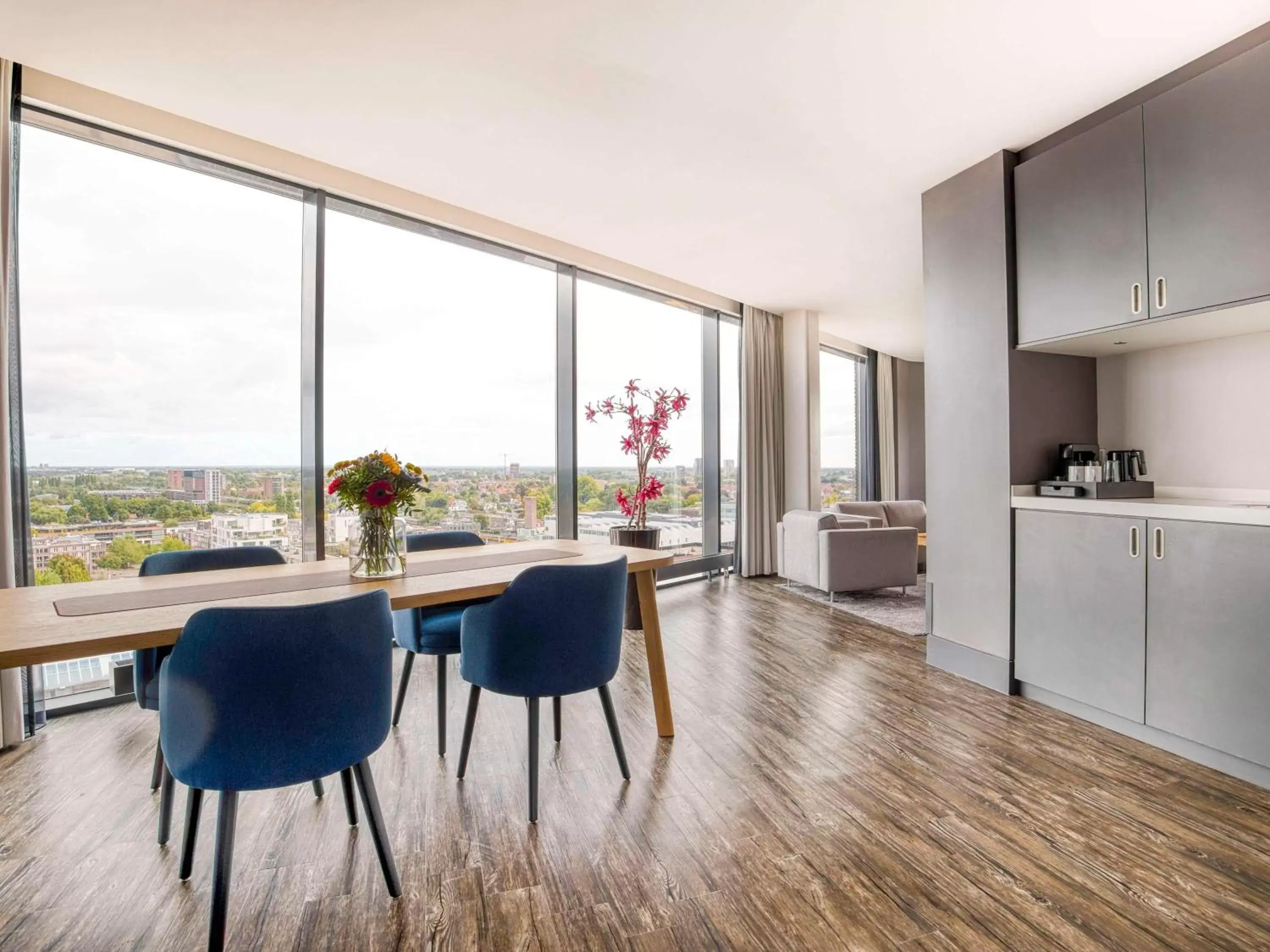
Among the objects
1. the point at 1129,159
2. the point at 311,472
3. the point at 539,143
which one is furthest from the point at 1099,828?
the point at 311,472

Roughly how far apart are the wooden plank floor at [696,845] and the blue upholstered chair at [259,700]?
0.38m

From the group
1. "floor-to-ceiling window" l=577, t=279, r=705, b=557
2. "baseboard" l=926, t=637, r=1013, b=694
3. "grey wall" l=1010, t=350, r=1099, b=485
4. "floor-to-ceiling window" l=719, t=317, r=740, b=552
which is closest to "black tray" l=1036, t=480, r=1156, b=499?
"grey wall" l=1010, t=350, r=1099, b=485

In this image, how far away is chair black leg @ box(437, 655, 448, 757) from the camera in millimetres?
2312

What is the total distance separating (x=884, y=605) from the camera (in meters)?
4.89

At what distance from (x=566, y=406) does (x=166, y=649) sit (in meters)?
3.09

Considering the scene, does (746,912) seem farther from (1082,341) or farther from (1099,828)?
(1082,341)

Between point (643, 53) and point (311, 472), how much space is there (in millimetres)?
2565

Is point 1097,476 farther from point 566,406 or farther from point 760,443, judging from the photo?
point 760,443

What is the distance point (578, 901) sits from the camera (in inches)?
60.4

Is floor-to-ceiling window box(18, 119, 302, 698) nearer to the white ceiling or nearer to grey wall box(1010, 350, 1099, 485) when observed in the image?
the white ceiling

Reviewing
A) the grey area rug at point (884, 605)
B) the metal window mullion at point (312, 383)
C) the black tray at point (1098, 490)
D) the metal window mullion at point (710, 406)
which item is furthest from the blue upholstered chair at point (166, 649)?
the metal window mullion at point (710, 406)

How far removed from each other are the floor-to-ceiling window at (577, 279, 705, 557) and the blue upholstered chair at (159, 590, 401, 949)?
10.6 feet

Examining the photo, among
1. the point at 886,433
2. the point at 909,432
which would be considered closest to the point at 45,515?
the point at 886,433

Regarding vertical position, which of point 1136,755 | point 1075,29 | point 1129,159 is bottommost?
point 1136,755
